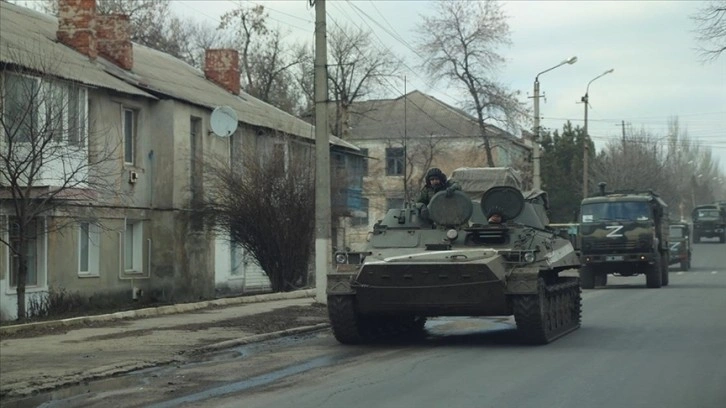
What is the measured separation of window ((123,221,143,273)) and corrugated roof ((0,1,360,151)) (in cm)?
335

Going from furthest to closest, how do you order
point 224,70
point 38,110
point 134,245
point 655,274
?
point 224,70 < point 655,274 < point 134,245 < point 38,110

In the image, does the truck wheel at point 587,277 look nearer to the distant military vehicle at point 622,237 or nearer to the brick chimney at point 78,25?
the distant military vehicle at point 622,237

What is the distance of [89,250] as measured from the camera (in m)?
24.4

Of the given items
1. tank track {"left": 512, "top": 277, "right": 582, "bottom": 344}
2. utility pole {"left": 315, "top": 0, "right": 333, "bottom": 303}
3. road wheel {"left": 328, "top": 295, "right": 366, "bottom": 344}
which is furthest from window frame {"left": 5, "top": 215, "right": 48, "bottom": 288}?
tank track {"left": 512, "top": 277, "right": 582, "bottom": 344}

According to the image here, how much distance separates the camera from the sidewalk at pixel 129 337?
446 inches

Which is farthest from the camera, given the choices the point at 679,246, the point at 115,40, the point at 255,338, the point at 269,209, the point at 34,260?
the point at 679,246

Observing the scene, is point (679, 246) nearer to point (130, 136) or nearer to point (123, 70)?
point (123, 70)

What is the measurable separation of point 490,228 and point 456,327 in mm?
3446

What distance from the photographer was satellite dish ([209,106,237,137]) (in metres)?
27.2

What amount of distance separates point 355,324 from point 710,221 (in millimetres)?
65146

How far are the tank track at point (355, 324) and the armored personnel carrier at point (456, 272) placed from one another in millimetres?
14

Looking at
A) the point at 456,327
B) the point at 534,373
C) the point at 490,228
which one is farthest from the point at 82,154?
the point at 534,373

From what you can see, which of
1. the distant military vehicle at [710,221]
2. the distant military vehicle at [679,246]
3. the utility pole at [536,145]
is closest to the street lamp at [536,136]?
the utility pole at [536,145]

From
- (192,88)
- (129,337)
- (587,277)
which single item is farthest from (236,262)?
(129,337)
